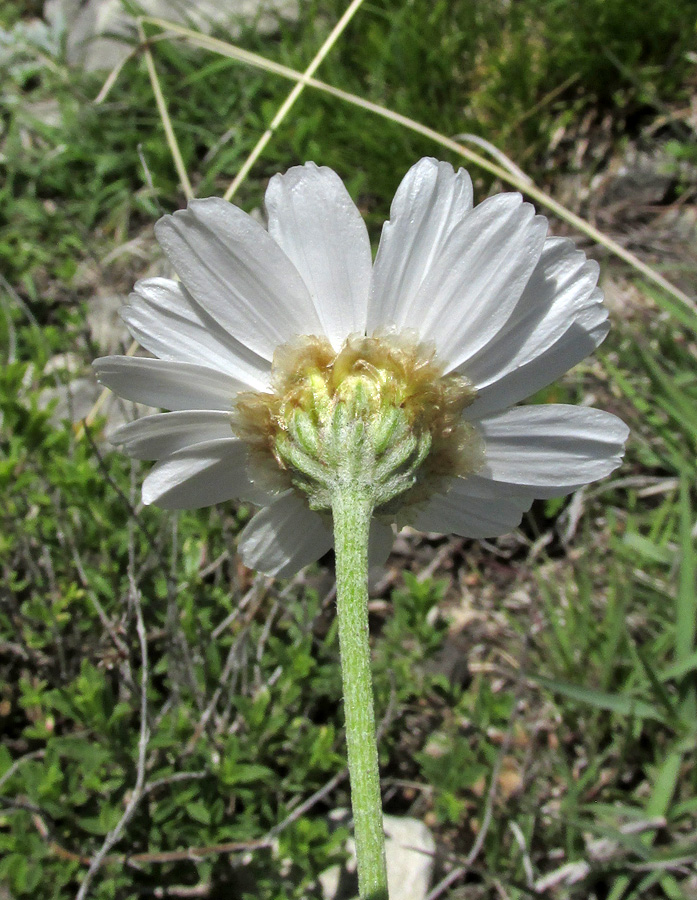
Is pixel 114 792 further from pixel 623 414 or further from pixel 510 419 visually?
pixel 623 414

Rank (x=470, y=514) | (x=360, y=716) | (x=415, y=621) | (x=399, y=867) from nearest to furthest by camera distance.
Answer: (x=360, y=716)
(x=470, y=514)
(x=399, y=867)
(x=415, y=621)

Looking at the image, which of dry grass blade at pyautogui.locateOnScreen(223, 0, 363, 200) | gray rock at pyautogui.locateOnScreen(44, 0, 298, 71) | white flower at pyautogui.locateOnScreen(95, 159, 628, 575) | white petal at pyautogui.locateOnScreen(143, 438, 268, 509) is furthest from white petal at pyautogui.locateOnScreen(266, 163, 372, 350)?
gray rock at pyautogui.locateOnScreen(44, 0, 298, 71)

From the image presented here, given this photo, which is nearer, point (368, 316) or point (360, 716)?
point (360, 716)

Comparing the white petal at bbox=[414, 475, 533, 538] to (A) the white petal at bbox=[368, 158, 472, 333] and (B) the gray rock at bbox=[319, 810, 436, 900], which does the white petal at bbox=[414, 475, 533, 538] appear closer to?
(A) the white petal at bbox=[368, 158, 472, 333]

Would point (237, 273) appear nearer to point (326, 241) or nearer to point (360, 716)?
point (326, 241)

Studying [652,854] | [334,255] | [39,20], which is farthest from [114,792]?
[39,20]

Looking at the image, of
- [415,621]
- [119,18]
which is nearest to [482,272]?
[415,621]

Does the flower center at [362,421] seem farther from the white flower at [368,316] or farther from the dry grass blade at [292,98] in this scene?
the dry grass blade at [292,98]
